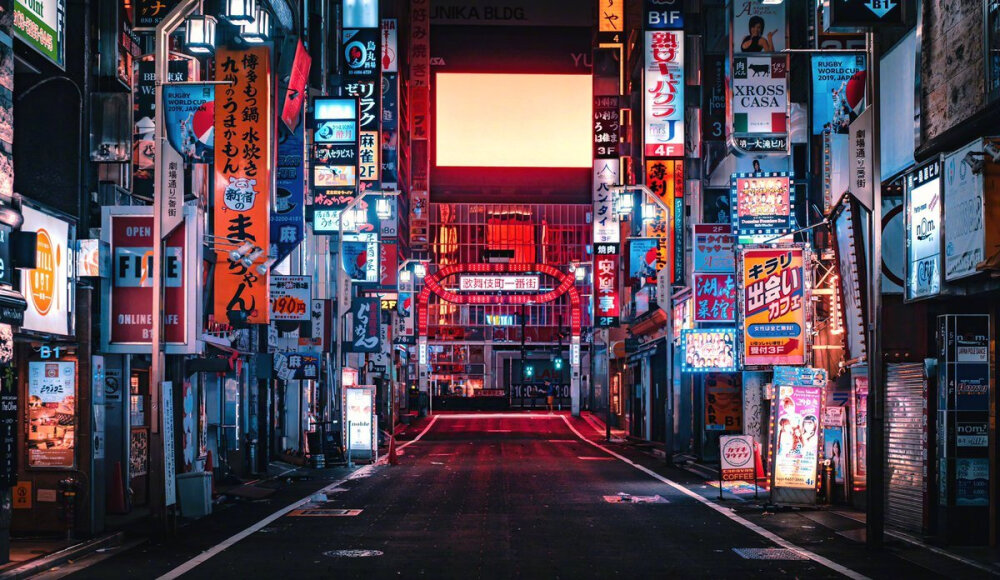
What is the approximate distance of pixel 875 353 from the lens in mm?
17781

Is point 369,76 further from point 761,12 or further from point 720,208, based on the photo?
point 761,12

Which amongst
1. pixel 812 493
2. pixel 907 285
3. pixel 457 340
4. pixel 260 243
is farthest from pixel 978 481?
pixel 457 340

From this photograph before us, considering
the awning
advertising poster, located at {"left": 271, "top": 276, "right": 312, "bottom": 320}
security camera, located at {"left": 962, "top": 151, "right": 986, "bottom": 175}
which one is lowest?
the awning

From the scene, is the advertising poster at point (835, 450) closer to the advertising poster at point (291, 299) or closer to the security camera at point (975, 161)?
the security camera at point (975, 161)

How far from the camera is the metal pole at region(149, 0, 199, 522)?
19.3 meters

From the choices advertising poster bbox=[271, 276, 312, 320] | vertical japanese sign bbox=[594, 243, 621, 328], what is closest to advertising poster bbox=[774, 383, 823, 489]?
advertising poster bbox=[271, 276, 312, 320]

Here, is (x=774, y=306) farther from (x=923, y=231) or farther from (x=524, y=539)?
(x=524, y=539)

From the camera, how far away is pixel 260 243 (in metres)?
28.4

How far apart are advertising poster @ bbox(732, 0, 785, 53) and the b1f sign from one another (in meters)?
11.1

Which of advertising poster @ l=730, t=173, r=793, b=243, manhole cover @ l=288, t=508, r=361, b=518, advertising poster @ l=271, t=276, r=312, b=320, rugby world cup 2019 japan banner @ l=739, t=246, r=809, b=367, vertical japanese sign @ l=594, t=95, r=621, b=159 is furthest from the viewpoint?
vertical japanese sign @ l=594, t=95, r=621, b=159

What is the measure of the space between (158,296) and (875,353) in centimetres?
1111

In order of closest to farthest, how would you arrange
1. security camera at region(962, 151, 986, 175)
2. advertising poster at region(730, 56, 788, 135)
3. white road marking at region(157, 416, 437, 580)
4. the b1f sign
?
security camera at region(962, 151, 986, 175), white road marking at region(157, 416, 437, 580), advertising poster at region(730, 56, 788, 135), the b1f sign

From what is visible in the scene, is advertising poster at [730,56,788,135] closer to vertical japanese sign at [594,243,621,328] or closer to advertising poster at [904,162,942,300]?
advertising poster at [904,162,942,300]

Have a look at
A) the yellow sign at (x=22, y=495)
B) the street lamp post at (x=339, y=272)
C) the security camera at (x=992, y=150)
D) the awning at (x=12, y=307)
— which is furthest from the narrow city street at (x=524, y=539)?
Answer: the street lamp post at (x=339, y=272)
